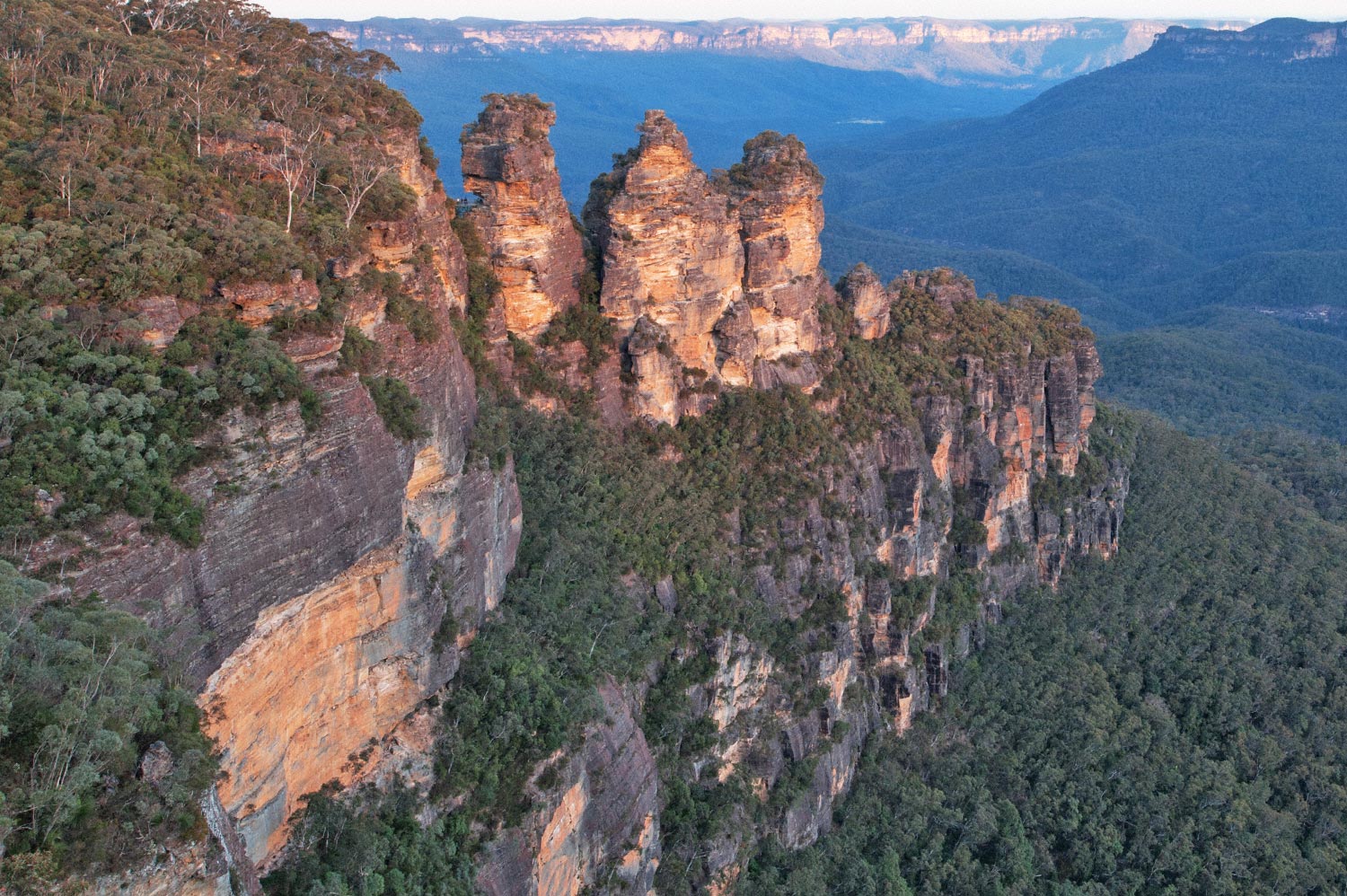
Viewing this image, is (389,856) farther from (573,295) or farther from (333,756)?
(573,295)

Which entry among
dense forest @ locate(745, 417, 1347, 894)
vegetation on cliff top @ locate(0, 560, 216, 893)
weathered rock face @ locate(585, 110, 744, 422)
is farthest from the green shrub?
dense forest @ locate(745, 417, 1347, 894)

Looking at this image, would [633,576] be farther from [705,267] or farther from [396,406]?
[705,267]

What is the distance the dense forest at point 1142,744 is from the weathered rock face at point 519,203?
23991 millimetres

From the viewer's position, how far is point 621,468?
41531 mm

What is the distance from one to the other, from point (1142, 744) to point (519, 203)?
37835mm

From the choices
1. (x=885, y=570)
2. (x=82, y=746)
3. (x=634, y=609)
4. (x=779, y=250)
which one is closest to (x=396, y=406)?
(x=82, y=746)

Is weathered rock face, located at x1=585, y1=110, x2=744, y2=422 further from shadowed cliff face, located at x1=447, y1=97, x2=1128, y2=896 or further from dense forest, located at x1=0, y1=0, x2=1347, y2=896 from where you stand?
dense forest, located at x1=0, y1=0, x2=1347, y2=896

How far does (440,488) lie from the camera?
93.7 ft

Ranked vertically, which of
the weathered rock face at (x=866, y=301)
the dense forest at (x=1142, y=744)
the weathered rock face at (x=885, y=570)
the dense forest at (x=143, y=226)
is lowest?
the dense forest at (x=1142, y=744)

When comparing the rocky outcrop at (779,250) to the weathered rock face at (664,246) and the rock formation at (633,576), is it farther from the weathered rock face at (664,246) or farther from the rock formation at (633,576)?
the weathered rock face at (664,246)

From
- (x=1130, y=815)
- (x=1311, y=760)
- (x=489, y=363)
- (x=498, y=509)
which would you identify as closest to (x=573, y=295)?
(x=489, y=363)

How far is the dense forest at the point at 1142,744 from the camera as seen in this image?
43.9 m

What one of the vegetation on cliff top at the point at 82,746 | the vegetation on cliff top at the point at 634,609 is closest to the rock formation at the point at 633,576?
the vegetation on cliff top at the point at 634,609

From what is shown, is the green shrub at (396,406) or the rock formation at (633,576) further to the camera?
the green shrub at (396,406)
